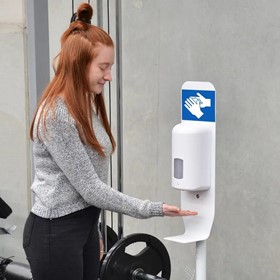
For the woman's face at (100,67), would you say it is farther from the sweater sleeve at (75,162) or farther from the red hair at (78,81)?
the sweater sleeve at (75,162)

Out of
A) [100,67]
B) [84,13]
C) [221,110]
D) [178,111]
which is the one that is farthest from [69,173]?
[178,111]

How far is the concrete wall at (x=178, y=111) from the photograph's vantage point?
2.94 meters

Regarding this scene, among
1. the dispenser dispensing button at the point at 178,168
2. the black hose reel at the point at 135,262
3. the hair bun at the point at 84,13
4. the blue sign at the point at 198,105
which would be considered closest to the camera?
the hair bun at the point at 84,13

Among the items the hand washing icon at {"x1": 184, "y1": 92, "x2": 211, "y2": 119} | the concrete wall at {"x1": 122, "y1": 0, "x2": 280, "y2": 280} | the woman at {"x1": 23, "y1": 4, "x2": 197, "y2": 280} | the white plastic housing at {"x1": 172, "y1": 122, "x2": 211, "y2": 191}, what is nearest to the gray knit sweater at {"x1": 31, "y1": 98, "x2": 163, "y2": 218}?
the woman at {"x1": 23, "y1": 4, "x2": 197, "y2": 280}

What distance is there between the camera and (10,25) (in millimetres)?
3402

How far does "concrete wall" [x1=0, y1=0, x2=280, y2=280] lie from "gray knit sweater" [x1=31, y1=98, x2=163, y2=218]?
3.73ft

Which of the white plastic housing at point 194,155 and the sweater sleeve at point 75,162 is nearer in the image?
the sweater sleeve at point 75,162

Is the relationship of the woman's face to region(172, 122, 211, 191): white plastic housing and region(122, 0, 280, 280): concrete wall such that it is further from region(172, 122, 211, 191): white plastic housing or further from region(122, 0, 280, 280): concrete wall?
region(122, 0, 280, 280): concrete wall

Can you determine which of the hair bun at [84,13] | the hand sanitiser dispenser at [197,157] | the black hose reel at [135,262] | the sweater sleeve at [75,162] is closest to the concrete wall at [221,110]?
the black hose reel at [135,262]

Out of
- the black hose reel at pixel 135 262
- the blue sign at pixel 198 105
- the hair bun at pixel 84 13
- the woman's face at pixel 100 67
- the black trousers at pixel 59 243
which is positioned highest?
the hair bun at pixel 84 13

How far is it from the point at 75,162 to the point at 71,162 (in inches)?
0.5

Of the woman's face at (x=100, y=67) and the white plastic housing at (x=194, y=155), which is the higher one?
the woman's face at (x=100, y=67)

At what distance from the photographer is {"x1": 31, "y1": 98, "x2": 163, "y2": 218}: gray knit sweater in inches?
73.0

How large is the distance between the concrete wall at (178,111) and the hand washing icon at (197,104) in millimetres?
779
